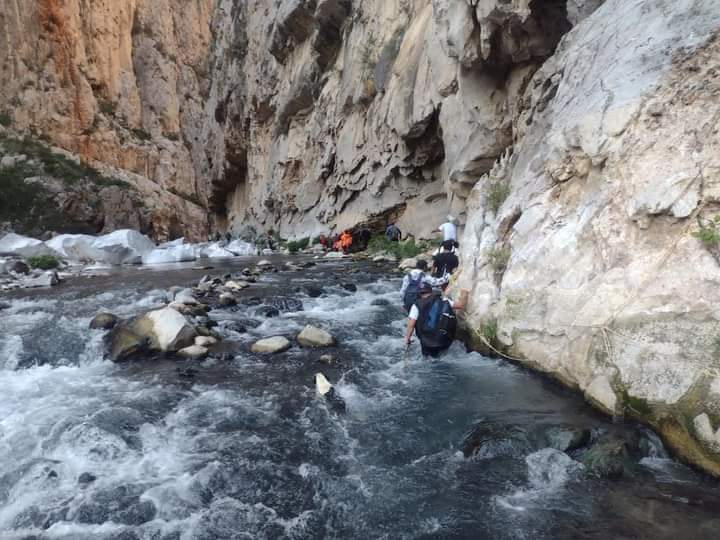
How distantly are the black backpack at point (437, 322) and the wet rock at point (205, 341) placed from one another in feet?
10.9

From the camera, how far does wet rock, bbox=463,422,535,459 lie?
4.12 meters

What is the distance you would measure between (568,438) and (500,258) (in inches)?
121

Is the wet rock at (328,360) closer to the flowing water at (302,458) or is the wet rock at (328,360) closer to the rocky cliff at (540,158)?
the flowing water at (302,458)

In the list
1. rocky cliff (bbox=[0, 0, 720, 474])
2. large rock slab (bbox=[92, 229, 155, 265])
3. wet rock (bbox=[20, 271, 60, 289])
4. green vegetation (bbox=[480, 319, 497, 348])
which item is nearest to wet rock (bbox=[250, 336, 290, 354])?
rocky cliff (bbox=[0, 0, 720, 474])

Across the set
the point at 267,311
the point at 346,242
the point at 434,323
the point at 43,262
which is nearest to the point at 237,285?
the point at 267,311

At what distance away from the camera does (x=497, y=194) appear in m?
8.02

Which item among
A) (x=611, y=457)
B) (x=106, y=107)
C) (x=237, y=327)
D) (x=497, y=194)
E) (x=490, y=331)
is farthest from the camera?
(x=106, y=107)

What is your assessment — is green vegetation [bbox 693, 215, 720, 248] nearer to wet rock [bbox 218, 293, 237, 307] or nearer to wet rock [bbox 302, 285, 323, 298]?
wet rock [bbox 302, 285, 323, 298]

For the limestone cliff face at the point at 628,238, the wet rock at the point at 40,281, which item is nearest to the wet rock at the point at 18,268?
the wet rock at the point at 40,281

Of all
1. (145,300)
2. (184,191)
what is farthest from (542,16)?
(184,191)

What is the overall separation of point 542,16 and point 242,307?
30.1 ft

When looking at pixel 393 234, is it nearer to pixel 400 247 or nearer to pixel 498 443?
pixel 400 247

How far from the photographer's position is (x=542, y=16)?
1041 cm

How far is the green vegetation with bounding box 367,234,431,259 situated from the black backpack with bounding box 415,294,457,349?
32.8 feet
